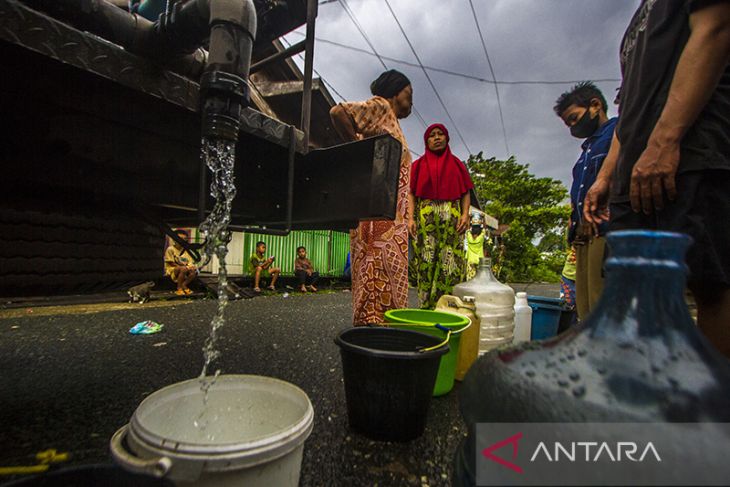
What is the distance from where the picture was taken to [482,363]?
2.12 feet

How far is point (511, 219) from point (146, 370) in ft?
60.2

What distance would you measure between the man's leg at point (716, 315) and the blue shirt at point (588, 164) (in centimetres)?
143

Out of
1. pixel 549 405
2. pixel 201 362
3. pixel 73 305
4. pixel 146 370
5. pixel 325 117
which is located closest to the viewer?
pixel 549 405

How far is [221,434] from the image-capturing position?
4.11 feet

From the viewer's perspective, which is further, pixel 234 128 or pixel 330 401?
pixel 330 401

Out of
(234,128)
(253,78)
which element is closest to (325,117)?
(253,78)

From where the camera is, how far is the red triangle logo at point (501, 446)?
502mm

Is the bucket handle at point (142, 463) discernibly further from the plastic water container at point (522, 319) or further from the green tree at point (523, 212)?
the green tree at point (523, 212)

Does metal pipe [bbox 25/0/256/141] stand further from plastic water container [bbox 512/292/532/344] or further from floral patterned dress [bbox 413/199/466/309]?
plastic water container [bbox 512/292/532/344]

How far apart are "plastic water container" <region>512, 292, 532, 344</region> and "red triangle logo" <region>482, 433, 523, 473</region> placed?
2.80 m

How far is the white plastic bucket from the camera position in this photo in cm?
75

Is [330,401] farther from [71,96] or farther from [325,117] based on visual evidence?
[325,117]

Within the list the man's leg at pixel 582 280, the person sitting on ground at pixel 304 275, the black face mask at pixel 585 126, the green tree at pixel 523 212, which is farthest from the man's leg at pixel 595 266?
the green tree at pixel 523 212

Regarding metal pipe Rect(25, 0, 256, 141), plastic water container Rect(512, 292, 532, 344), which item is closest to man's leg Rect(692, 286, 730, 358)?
metal pipe Rect(25, 0, 256, 141)
